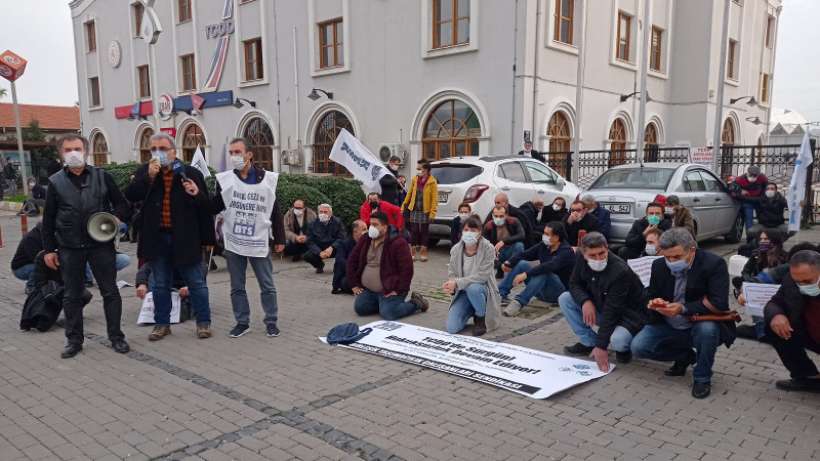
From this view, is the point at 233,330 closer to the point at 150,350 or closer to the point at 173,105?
the point at 150,350

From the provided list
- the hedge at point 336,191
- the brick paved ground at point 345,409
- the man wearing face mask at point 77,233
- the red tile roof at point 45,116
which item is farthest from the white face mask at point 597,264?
the red tile roof at point 45,116

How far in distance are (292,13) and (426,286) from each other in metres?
15.7

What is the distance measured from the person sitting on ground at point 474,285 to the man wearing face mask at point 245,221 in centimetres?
188

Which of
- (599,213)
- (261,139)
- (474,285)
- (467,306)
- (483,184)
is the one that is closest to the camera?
(474,285)

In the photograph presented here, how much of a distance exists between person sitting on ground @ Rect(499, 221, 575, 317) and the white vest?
9.43ft

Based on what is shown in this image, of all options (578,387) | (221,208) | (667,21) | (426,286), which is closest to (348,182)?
(426,286)

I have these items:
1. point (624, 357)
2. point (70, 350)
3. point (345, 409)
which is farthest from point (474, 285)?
point (70, 350)

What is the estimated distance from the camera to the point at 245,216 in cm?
607

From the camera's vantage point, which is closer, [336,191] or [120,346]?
[120,346]

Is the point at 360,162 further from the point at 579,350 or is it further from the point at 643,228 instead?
the point at 579,350

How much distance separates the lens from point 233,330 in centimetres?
623

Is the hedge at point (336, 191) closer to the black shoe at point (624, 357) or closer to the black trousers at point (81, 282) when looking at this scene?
the black trousers at point (81, 282)

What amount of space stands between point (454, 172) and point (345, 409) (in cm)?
716

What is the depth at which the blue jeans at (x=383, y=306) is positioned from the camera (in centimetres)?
682
